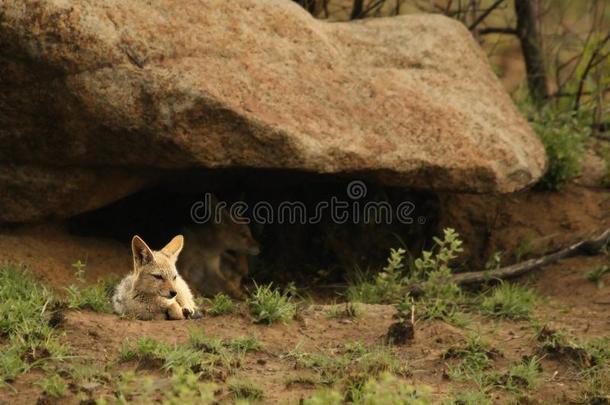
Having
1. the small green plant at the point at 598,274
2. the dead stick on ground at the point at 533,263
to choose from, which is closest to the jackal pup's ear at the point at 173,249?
the dead stick on ground at the point at 533,263

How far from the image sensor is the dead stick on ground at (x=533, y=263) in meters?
8.12

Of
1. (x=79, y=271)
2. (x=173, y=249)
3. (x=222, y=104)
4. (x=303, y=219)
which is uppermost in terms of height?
(x=222, y=104)

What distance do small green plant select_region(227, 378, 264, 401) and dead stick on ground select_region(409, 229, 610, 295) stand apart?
2.88 metres

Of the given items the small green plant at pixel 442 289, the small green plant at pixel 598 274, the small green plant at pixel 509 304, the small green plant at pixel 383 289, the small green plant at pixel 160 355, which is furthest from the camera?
the small green plant at pixel 598 274

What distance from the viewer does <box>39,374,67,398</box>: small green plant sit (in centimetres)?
530

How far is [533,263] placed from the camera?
8367mm

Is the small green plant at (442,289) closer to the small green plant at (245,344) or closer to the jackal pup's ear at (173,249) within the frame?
the small green plant at (245,344)

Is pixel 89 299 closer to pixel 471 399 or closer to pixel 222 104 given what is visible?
pixel 222 104

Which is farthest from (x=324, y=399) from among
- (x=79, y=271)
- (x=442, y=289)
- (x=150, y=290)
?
(x=442, y=289)

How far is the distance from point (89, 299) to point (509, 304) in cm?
289

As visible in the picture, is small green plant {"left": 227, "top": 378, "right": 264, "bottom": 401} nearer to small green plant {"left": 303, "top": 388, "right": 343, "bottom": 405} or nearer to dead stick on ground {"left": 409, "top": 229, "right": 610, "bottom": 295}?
small green plant {"left": 303, "top": 388, "right": 343, "bottom": 405}

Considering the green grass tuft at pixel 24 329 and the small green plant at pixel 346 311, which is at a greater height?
the green grass tuft at pixel 24 329

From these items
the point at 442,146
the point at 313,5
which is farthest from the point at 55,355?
the point at 313,5

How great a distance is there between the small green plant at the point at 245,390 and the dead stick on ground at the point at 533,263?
2878mm
